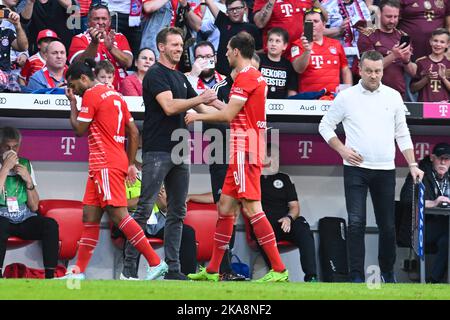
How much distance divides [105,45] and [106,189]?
3503 mm

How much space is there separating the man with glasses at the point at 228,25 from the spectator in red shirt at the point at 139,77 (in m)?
1.22

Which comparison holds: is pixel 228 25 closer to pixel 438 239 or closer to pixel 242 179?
pixel 438 239

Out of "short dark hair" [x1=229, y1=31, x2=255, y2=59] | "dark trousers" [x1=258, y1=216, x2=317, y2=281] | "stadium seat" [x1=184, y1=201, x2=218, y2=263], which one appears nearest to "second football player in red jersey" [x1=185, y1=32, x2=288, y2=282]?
"short dark hair" [x1=229, y1=31, x2=255, y2=59]

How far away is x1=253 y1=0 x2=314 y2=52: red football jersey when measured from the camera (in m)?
12.5

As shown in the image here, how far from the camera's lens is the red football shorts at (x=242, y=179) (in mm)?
8781

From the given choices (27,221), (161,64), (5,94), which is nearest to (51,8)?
(5,94)

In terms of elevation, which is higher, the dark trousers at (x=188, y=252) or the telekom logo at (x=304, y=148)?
the telekom logo at (x=304, y=148)

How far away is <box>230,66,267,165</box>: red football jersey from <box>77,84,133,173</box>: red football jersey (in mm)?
957

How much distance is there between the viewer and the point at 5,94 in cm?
1102

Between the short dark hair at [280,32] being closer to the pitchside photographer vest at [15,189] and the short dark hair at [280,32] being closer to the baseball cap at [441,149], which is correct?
the baseball cap at [441,149]

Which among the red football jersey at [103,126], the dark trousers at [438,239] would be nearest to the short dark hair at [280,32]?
the dark trousers at [438,239]

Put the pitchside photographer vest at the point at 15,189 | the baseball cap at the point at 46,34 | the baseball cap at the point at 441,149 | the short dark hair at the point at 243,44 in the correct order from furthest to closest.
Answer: the baseball cap at the point at 46,34 < the baseball cap at the point at 441,149 < the pitchside photographer vest at the point at 15,189 < the short dark hair at the point at 243,44

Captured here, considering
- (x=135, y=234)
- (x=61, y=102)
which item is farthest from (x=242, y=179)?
(x=61, y=102)

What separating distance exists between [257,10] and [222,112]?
4.21 m
